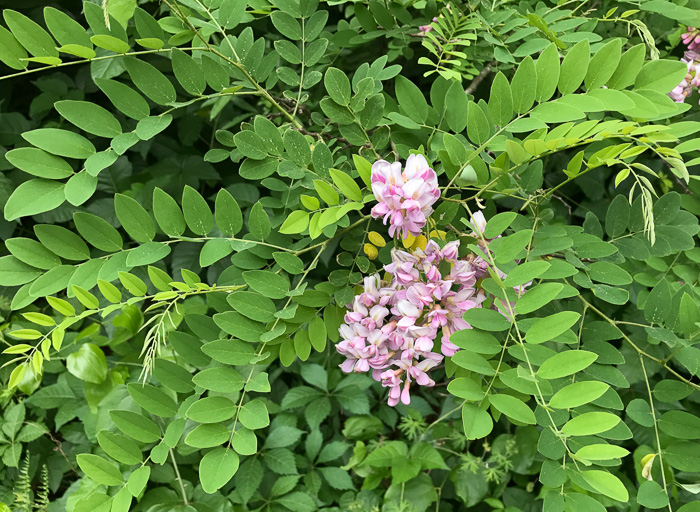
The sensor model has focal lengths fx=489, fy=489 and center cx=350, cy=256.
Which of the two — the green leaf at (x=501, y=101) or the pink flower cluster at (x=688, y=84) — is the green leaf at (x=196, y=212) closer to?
the green leaf at (x=501, y=101)

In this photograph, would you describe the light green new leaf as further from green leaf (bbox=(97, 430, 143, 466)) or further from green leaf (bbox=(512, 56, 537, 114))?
green leaf (bbox=(97, 430, 143, 466))

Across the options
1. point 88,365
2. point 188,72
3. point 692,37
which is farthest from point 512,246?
point 88,365

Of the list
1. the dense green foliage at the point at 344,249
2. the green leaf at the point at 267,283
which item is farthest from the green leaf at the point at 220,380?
the green leaf at the point at 267,283

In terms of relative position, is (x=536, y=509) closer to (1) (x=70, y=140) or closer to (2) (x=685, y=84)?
(2) (x=685, y=84)

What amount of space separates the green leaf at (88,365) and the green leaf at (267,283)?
20.4 inches

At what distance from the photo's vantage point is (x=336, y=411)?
1.19m

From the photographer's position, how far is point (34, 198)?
58 cm

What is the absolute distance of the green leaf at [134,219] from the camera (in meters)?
0.63

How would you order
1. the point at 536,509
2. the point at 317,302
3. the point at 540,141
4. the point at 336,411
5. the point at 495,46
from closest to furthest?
the point at 540,141, the point at 317,302, the point at 495,46, the point at 536,509, the point at 336,411

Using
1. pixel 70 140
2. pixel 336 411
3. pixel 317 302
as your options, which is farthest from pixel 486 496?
pixel 70 140

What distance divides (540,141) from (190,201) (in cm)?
44

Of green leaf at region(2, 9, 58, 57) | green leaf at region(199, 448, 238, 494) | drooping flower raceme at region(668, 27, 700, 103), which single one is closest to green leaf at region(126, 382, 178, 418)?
green leaf at region(199, 448, 238, 494)

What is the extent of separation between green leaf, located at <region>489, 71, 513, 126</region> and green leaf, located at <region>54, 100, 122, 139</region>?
0.47 metres

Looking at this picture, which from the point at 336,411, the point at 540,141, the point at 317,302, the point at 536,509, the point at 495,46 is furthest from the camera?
the point at 336,411
